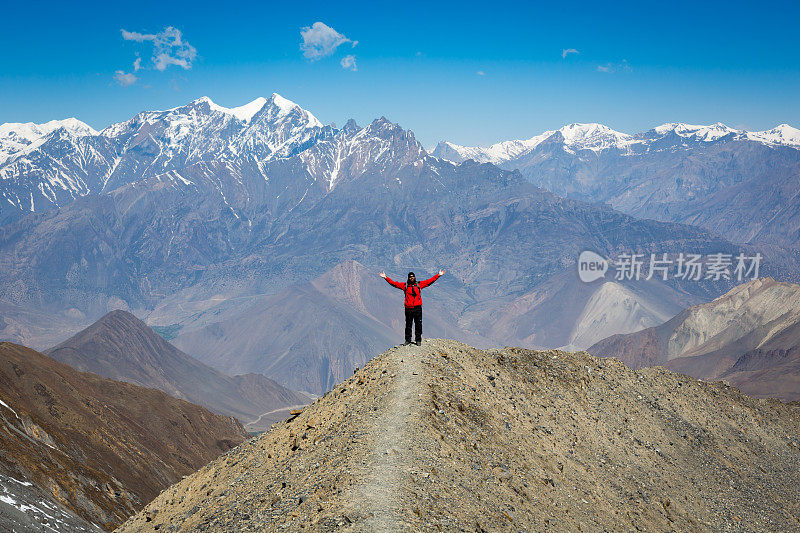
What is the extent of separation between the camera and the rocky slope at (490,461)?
60.6 ft

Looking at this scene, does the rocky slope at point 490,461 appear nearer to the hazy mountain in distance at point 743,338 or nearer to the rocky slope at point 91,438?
the rocky slope at point 91,438

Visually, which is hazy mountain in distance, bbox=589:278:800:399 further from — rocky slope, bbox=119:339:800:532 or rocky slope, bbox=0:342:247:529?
rocky slope, bbox=0:342:247:529

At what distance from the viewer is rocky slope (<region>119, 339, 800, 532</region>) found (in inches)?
727

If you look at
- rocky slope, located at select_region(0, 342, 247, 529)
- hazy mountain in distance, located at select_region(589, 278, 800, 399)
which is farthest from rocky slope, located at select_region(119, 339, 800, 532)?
hazy mountain in distance, located at select_region(589, 278, 800, 399)

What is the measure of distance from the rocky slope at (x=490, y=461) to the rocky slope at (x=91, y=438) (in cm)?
2129

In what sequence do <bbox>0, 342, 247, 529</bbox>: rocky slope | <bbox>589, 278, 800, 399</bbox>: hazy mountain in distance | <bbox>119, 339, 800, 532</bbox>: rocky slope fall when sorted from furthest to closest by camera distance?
<bbox>589, 278, 800, 399</bbox>: hazy mountain in distance → <bbox>0, 342, 247, 529</bbox>: rocky slope → <bbox>119, 339, 800, 532</bbox>: rocky slope

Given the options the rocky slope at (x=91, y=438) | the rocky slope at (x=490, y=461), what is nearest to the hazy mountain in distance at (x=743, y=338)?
the rocky slope at (x=490, y=461)

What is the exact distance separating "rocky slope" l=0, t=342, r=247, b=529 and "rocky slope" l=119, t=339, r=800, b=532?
69.9 ft

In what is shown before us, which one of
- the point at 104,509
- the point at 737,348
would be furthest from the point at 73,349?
the point at 737,348

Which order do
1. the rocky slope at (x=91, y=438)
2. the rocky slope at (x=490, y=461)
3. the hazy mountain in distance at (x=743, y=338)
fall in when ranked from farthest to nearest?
the hazy mountain in distance at (x=743, y=338)
the rocky slope at (x=91, y=438)
the rocky slope at (x=490, y=461)

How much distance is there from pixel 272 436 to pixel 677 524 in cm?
1668

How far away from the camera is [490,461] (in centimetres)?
2184

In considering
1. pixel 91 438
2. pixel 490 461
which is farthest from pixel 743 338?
pixel 490 461

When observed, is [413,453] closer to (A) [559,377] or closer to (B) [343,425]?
(B) [343,425]
